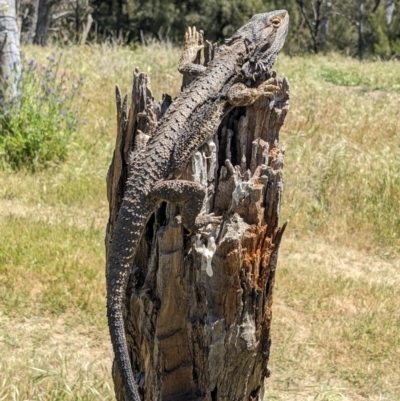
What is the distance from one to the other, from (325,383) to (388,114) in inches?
230

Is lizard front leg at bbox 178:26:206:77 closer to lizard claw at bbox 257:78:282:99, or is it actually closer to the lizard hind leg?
lizard claw at bbox 257:78:282:99

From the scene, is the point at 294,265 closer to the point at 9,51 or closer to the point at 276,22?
the point at 276,22

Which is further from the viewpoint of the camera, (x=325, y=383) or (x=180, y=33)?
(x=180, y=33)

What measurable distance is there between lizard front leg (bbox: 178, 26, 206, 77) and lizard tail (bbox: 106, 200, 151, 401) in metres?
1.30

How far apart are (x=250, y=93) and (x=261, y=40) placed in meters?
A: 1.00

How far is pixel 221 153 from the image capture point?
3.16 m

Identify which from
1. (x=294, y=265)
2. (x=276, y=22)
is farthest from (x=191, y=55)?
(x=294, y=265)

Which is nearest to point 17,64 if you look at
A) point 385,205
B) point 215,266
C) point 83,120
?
point 83,120

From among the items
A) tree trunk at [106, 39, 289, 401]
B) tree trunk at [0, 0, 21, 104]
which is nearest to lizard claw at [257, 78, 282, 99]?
tree trunk at [106, 39, 289, 401]

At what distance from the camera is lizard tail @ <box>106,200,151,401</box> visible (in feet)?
8.99

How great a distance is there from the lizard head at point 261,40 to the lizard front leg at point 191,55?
222 mm

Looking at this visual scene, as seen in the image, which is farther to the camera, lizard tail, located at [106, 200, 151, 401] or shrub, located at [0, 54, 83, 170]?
shrub, located at [0, 54, 83, 170]

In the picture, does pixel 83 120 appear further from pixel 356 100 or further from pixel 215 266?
pixel 215 266

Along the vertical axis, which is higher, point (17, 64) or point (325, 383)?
point (17, 64)
